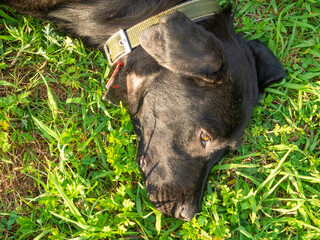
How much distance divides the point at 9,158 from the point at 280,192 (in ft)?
10.7

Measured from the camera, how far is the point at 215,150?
10.1ft

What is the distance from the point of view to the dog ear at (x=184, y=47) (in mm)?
2605

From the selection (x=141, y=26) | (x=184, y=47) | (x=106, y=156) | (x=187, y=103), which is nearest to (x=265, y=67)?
(x=187, y=103)

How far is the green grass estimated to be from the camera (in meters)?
3.39

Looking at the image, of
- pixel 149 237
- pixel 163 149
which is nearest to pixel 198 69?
pixel 163 149

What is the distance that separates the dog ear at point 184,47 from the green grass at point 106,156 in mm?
1000

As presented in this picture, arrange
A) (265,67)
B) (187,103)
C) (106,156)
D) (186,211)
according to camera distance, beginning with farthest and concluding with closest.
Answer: (106,156) < (265,67) < (186,211) < (187,103)

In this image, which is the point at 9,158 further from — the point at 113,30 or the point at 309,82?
the point at 309,82

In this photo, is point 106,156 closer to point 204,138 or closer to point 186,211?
point 186,211

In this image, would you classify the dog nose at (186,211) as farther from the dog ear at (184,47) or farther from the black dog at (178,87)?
the dog ear at (184,47)

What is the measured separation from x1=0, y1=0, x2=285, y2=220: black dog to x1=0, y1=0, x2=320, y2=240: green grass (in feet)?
1.25

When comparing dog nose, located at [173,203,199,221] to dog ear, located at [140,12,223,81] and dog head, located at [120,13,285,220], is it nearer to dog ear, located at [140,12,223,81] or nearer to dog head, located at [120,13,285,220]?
dog head, located at [120,13,285,220]

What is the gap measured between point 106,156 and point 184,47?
1663mm

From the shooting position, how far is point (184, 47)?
2.61 m
